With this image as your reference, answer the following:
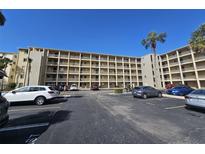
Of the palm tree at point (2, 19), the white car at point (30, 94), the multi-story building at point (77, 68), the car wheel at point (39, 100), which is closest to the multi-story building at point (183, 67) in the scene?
the multi-story building at point (77, 68)

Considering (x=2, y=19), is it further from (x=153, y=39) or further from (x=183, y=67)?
(x=183, y=67)

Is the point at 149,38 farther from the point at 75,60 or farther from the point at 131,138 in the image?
the point at 131,138

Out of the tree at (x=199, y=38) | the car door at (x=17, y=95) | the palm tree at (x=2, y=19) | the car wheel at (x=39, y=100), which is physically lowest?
→ the car wheel at (x=39, y=100)

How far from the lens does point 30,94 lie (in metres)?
10.0

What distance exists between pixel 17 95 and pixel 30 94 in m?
0.98

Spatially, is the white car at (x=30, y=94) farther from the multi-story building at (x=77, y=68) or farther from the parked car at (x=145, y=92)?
the multi-story building at (x=77, y=68)

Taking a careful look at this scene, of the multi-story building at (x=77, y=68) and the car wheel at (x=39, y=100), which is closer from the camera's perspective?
the car wheel at (x=39, y=100)

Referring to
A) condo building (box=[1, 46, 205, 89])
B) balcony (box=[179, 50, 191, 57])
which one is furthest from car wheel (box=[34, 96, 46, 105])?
balcony (box=[179, 50, 191, 57])

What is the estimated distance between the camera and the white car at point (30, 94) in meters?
9.62

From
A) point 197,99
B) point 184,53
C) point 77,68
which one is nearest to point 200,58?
point 184,53

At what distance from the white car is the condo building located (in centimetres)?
2253

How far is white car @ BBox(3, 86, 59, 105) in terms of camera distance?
962 cm

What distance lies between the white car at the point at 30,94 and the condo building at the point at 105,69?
22.5 m
